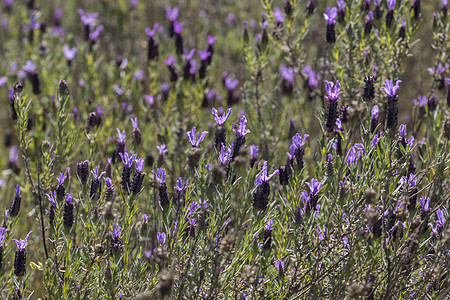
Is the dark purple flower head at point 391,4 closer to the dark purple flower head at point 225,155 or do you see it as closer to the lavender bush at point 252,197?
the lavender bush at point 252,197

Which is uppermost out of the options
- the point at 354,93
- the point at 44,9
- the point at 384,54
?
the point at 44,9

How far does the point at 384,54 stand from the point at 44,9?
4.42 m

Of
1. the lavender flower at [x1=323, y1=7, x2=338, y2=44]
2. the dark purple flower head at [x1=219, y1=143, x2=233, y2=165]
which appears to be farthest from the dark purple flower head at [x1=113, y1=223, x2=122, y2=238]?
the lavender flower at [x1=323, y1=7, x2=338, y2=44]

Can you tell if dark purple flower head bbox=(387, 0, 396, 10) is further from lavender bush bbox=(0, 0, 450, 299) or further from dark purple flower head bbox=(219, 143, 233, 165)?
dark purple flower head bbox=(219, 143, 233, 165)

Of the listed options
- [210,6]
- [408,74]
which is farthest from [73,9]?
[408,74]

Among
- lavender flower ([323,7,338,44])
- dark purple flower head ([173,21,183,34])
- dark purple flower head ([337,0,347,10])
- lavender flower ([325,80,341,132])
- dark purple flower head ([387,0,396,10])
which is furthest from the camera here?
dark purple flower head ([173,21,183,34])

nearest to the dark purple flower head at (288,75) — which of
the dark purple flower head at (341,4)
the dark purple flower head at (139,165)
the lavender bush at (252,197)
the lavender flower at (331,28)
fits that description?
the lavender bush at (252,197)

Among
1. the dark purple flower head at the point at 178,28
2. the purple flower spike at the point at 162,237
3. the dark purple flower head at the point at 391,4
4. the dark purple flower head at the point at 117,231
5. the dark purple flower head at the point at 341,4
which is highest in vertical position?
the dark purple flower head at the point at 178,28

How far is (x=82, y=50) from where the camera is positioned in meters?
3.71

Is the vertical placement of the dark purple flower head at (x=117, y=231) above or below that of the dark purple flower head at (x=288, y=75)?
below

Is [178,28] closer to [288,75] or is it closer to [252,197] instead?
[288,75]

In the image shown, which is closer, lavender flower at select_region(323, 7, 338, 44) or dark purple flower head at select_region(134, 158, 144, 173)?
dark purple flower head at select_region(134, 158, 144, 173)

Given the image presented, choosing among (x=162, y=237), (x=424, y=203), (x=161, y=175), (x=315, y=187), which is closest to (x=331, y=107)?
(x=315, y=187)

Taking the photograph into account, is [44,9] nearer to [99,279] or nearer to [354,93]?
[354,93]
